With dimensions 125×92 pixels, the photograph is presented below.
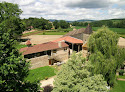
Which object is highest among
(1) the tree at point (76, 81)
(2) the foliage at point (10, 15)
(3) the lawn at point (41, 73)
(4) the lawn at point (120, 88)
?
(2) the foliage at point (10, 15)

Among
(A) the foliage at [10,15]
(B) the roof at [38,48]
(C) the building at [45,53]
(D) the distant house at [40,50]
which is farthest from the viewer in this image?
(A) the foliage at [10,15]

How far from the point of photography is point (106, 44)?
42.7ft

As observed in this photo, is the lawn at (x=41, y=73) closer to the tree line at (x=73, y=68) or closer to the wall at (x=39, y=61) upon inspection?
the wall at (x=39, y=61)

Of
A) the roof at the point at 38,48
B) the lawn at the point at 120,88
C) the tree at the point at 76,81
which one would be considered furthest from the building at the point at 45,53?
the tree at the point at 76,81

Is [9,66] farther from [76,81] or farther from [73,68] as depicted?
[76,81]

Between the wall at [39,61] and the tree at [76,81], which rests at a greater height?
the tree at [76,81]

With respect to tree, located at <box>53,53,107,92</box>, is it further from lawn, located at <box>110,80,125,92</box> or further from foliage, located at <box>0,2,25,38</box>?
foliage, located at <box>0,2,25,38</box>

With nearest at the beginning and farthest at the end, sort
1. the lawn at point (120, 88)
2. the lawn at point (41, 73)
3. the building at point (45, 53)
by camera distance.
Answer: the lawn at point (120, 88)
the lawn at point (41, 73)
the building at point (45, 53)

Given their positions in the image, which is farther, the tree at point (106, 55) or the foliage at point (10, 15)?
the foliage at point (10, 15)

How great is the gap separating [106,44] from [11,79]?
12.2m

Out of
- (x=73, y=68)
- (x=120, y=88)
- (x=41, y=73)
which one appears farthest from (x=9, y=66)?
(x=120, y=88)

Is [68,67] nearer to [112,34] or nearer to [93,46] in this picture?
[93,46]

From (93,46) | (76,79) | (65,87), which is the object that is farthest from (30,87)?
(93,46)

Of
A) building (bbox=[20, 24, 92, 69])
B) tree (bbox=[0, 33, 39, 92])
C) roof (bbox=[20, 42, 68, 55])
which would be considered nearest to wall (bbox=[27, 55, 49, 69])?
building (bbox=[20, 24, 92, 69])
